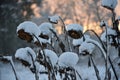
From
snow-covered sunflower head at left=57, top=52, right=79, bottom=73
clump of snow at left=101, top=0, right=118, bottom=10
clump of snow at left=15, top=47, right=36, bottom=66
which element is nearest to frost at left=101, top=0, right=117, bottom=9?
clump of snow at left=101, top=0, right=118, bottom=10

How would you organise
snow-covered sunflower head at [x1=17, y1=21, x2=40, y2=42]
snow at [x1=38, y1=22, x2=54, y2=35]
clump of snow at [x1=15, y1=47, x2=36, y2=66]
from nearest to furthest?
snow-covered sunflower head at [x1=17, y1=21, x2=40, y2=42]
clump of snow at [x1=15, y1=47, x2=36, y2=66]
snow at [x1=38, y1=22, x2=54, y2=35]

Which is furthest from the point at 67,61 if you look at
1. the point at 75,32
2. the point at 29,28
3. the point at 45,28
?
the point at 45,28

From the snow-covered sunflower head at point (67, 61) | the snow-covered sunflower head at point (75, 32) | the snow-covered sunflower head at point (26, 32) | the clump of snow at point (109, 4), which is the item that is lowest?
the snow-covered sunflower head at point (67, 61)

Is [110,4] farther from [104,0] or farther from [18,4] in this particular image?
[18,4]

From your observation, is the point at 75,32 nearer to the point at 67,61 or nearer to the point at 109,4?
the point at 67,61

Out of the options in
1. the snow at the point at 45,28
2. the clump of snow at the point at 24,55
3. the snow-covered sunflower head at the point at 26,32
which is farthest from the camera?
the snow at the point at 45,28

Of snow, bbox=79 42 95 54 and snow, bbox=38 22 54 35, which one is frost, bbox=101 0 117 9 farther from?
snow, bbox=38 22 54 35

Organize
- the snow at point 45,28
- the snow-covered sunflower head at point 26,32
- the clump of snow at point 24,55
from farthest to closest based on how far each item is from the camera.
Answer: the snow at point 45,28
the clump of snow at point 24,55
the snow-covered sunflower head at point 26,32

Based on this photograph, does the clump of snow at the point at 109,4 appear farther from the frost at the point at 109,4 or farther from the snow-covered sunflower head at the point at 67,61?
the snow-covered sunflower head at the point at 67,61

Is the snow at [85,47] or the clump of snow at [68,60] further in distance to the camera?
the snow at [85,47]

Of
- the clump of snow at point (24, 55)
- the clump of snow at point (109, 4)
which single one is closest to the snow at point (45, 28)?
the clump of snow at point (24, 55)

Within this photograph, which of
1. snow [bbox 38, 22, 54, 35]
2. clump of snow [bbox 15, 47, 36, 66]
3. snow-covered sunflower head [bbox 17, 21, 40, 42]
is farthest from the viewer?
snow [bbox 38, 22, 54, 35]

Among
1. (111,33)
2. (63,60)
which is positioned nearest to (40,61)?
(63,60)

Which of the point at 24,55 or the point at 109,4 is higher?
the point at 109,4
